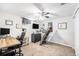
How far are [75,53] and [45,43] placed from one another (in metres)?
0.59

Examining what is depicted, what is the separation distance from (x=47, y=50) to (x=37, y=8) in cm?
80

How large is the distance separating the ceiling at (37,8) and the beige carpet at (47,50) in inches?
23.3

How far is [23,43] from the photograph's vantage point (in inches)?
64.7

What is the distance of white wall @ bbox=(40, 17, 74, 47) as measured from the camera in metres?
1.60

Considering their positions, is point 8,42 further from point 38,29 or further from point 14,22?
point 38,29

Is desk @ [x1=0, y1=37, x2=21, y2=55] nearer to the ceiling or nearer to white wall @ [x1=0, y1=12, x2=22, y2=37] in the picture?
white wall @ [x1=0, y1=12, x2=22, y2=37]

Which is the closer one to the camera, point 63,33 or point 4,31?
point 4,31

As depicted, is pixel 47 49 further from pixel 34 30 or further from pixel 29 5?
pixel 29 5

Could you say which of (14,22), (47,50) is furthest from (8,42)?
(47,50)

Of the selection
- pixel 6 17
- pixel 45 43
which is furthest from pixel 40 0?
pixel 45 43

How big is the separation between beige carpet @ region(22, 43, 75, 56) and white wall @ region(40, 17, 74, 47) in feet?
0.32

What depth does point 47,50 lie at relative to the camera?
1.62 meters

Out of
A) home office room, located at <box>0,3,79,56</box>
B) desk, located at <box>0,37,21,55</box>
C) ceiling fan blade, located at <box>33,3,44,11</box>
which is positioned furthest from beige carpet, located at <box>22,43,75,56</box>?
ceiling fan blade, located at <box>33,3,44,11</box>

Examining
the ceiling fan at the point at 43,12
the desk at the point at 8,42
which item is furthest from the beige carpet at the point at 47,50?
the ceiling fan at the point at 43,12
